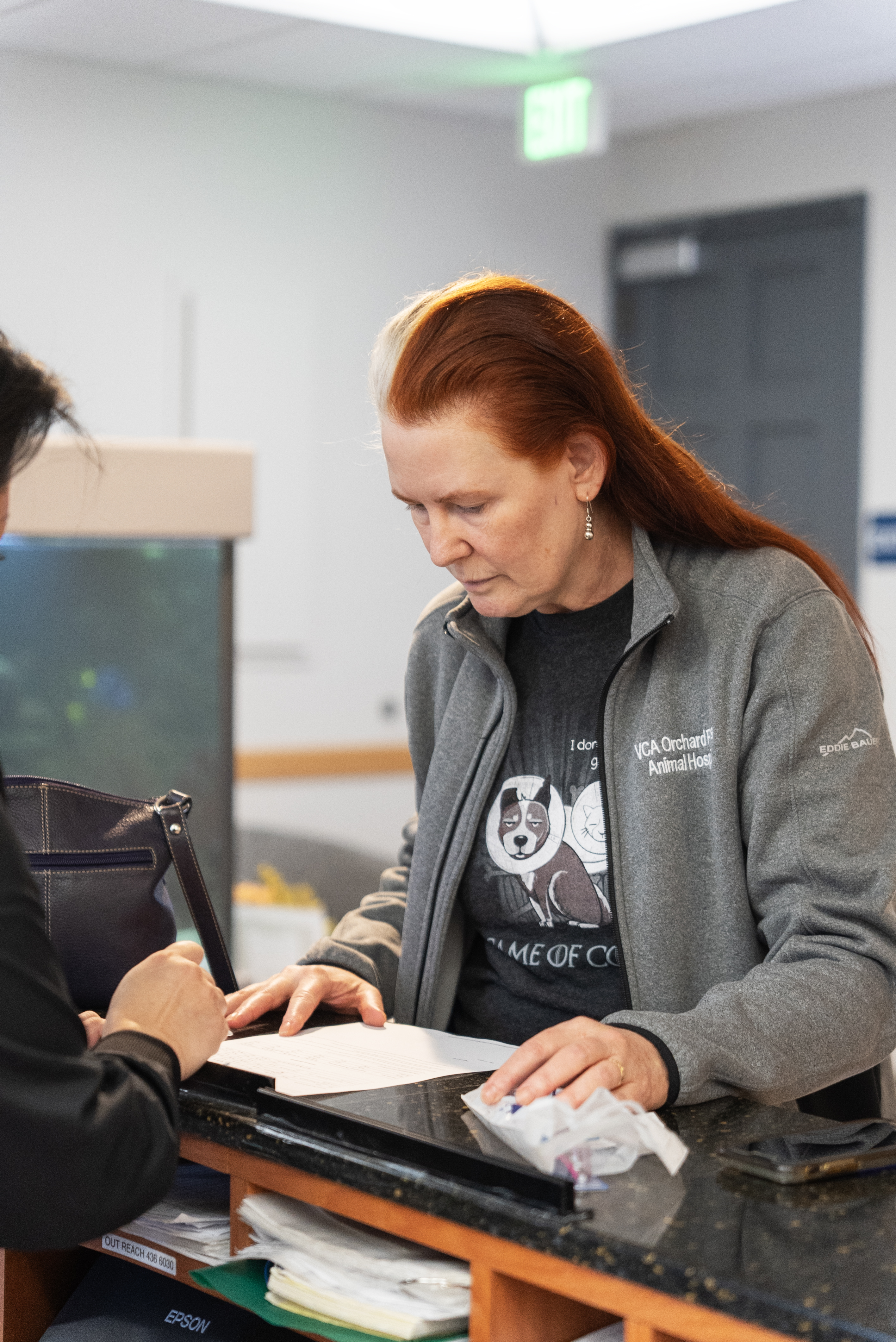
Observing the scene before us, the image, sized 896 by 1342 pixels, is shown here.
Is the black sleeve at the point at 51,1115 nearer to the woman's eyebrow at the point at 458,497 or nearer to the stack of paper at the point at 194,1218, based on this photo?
the stack of paper at the point at 194,1218

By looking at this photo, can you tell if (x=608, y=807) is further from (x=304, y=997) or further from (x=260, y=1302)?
(x=260, y=1302)

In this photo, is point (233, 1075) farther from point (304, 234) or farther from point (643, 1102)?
point (304, 234)

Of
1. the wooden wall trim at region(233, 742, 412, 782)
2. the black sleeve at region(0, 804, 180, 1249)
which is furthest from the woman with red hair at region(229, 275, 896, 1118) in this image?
the wooden wall trim at region(233, 742, 412, 782)

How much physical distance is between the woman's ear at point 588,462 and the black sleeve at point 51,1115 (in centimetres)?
75

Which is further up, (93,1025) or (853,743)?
(853,743)

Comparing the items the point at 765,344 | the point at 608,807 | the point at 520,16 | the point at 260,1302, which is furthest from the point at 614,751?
Result: the point at 765,344

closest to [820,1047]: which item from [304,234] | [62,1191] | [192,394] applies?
[62,1191]

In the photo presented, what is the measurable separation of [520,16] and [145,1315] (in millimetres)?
3403

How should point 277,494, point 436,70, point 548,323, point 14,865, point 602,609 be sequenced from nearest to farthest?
1. point 14,865
2. point 548,323
3. point 602,609
4. point 436,70
5. point 277,494

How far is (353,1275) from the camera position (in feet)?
3.52

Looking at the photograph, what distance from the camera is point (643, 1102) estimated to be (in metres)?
1.16

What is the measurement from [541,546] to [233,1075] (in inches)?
23.3

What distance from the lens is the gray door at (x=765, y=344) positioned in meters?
4.80

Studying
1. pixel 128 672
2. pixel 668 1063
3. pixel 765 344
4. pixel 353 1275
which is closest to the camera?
pixel 353 1275
